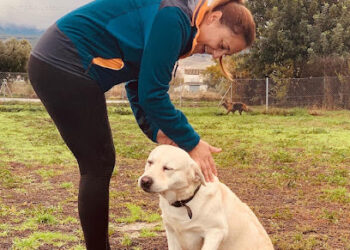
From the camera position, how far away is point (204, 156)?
8.28 ft

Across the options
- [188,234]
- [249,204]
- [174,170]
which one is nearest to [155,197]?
[249,204]

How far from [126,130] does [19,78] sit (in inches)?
581

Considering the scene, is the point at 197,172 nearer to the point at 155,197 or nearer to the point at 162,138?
the point at 162,138

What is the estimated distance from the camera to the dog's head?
2525 mm

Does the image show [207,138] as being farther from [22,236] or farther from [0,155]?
[22,236]

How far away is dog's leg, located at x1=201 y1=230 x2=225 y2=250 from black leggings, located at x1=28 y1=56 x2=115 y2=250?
55 centimetres

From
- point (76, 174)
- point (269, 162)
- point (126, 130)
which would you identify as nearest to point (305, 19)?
point (126, 130)

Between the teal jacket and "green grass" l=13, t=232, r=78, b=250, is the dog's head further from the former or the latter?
"green grass" l=13, t=232, r=78, b=250

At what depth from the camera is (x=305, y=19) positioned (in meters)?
22.5

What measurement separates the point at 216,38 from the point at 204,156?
60cm

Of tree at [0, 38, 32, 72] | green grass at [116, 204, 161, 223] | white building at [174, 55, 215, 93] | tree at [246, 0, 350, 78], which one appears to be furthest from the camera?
tree at [0, 38, 32, 72]

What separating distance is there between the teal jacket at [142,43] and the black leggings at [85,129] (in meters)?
0.11

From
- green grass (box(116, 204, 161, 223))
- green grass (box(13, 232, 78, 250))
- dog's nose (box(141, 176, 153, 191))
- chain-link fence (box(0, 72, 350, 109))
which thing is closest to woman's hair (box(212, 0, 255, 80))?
dog's nose (box(141, 176, 153, 191))

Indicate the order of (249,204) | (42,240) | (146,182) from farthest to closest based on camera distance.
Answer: (249,204)
(42,240)
(146,182)
